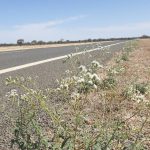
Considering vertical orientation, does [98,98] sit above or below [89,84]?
below

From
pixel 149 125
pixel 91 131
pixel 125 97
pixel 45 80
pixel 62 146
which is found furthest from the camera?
pixel 45 80

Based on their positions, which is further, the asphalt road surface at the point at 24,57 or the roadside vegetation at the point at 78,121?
the asphalt road surface at the point at 24,57

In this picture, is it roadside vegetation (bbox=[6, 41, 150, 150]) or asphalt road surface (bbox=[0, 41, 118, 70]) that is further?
asphalt road surface (bbox=[0, 41, 118, 70])

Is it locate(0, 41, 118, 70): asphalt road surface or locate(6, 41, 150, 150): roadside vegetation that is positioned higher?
locate(6, 41, 150, 150): roadside vegetation

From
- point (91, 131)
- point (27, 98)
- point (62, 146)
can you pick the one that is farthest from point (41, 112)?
point (62, 146)

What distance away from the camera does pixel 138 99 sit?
12.2 ft

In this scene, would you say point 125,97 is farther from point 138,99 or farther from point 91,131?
point 138,99

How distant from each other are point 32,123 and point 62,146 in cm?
31

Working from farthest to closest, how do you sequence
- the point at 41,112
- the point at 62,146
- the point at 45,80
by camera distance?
the point at 45,80 → the point at 41,112 → the point at 62,146

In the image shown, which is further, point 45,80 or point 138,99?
point 45,80

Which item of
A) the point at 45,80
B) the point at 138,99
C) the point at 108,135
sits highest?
the point at 138,99

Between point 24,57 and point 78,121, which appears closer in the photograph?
point 78,121

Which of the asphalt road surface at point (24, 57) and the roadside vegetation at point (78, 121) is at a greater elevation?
the roadside vegetation at point (78, 121)

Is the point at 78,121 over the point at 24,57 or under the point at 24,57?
over
